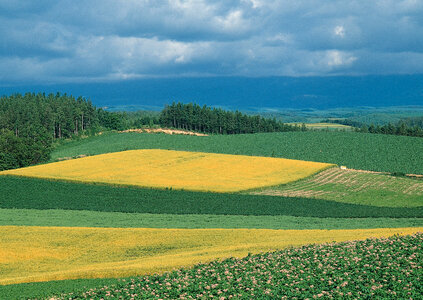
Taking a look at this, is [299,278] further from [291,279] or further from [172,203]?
[172,203]

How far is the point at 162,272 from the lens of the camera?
25.1 metres

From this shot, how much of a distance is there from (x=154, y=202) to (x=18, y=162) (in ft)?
223

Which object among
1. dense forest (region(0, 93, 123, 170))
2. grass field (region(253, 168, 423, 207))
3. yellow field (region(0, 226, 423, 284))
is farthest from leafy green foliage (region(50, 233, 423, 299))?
dense forest (region(0, 93, 123, 170))

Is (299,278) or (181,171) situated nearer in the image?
(299,278)

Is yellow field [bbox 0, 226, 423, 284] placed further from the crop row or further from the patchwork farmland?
the crop row

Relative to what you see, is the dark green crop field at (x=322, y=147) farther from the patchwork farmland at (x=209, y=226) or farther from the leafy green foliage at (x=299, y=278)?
the leafy green foliage at (x=299, y=278)

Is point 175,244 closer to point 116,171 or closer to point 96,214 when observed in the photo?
point 96,214

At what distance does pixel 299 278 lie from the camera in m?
21.5

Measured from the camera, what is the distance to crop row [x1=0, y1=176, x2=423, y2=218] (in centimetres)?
5050

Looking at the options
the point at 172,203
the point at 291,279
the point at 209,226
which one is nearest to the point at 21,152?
the point at 172,203

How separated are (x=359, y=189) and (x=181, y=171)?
1066 inches

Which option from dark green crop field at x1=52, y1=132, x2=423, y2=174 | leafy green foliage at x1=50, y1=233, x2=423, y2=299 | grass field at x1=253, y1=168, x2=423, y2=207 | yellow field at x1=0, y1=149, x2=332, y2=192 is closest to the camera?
leafy green foliage at x1=50, y1=233, x2=423, y2=299

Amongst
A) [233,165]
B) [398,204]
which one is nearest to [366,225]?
[398,204]

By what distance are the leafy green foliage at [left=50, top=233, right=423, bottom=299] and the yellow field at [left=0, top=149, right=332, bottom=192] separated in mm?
38181
